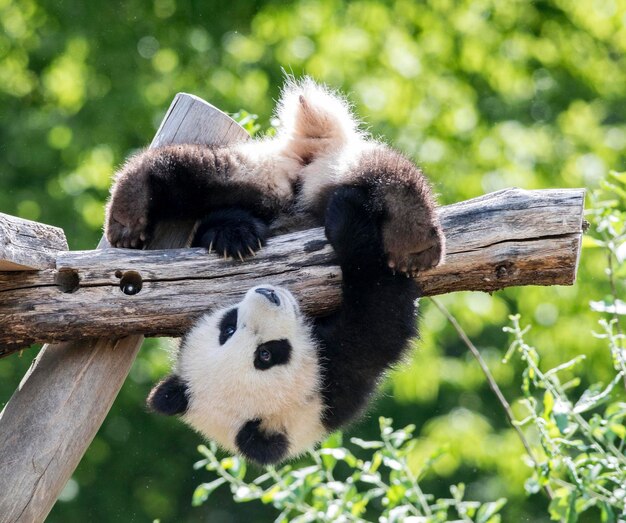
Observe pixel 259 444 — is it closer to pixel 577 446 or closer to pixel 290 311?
pixel 290 311

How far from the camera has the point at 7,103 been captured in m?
9.13

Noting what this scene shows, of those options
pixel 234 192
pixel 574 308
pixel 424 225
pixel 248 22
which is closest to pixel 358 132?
pixel 234 192

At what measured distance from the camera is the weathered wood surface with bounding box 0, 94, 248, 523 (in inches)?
131

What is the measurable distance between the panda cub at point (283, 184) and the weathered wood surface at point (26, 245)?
31 centimetres

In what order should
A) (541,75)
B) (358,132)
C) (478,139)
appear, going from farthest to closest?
(541,75) → (478,139) → (358,132)

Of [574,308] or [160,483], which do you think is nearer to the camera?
[574,308]

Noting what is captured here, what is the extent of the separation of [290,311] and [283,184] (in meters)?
0.82

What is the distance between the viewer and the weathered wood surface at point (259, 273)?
10.9 feet

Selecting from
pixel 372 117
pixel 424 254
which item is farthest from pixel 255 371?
pixel 372 117

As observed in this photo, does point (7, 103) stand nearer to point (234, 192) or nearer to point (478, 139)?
point (478, 139)

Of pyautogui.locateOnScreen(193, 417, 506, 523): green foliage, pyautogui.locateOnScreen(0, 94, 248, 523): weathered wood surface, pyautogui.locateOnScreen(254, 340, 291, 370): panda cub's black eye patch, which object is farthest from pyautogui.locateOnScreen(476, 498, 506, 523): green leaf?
pyautogui.locateOnScreen(0, 94, 248, 523): weathered wood surface

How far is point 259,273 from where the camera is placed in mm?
3494

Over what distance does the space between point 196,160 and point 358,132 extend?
773 millimetres

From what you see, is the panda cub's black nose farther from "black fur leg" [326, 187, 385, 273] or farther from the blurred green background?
the blurred green background
